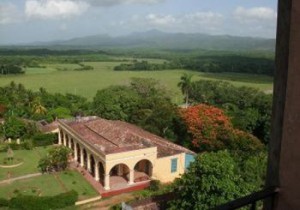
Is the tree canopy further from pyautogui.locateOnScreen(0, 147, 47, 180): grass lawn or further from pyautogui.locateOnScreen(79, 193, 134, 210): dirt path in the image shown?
pyautogui.locateOnScreen(0, 147, 47, 180): grass lawn

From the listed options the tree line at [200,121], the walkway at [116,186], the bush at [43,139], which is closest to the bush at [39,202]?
the walkway at [116,186]

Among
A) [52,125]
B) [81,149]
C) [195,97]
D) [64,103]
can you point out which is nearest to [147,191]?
[81,149]

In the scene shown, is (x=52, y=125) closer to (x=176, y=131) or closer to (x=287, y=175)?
(x=176, y=131)

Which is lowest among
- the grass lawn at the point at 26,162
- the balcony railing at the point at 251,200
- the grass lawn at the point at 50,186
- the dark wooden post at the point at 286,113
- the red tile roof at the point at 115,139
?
the grass lawn at the point at 26,162

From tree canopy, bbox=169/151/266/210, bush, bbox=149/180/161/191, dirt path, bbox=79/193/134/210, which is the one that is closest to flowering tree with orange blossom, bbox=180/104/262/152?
bush, bbox=149/180/161/191

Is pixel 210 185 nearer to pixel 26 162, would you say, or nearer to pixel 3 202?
pixel 3 202

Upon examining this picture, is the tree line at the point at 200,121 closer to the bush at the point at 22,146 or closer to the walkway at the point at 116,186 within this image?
the bush at the point at 22,146

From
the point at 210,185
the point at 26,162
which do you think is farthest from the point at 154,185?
the point at 26,162
